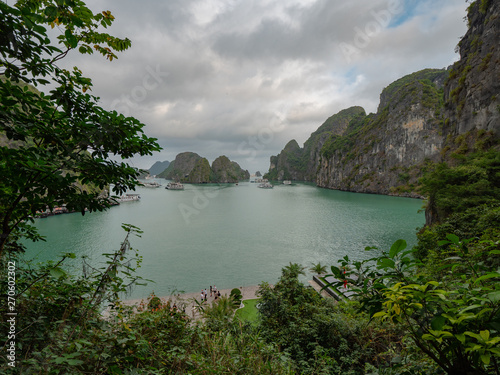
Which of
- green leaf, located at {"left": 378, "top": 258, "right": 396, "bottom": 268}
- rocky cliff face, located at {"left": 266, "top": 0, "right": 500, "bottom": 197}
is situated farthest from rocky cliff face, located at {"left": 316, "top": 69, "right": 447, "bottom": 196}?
green leaf, located at {"left": 378, "top": 258, "right": 396, "bottom": 268}

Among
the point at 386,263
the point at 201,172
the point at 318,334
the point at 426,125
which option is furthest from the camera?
the point at 201,172

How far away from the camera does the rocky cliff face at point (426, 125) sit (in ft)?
88.3

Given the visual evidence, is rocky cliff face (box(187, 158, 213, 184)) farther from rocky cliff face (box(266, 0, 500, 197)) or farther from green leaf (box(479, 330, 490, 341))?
green leaf (box(479, 330, 490, 341))

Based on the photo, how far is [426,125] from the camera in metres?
80.1

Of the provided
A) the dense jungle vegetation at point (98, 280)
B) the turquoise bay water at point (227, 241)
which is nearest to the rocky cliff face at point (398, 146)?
the turquoise bay water at point (227, 241)

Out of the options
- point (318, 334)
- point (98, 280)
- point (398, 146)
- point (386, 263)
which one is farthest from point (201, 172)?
point (386, 263)

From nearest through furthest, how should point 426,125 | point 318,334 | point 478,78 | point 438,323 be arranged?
1. point 438,323
2. point 318,334
3. point 478,78
4. point 426,125

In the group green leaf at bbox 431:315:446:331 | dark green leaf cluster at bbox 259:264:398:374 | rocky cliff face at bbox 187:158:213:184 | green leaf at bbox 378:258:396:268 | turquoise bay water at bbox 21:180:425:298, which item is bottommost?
turquoise bay water at bbox 21:180:425:298

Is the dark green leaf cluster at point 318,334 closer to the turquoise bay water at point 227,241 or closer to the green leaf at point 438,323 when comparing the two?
the green leaf at point 438,323

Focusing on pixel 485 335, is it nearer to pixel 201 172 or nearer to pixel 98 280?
pixel 98 280

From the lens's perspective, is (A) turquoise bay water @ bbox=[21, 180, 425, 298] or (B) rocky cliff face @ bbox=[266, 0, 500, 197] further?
(B) rocky cliff face @ bbox=[266, 0, 500, 197]

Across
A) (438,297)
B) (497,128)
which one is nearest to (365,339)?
(438,297)

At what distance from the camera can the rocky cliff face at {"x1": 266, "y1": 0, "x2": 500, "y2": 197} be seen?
2692cm

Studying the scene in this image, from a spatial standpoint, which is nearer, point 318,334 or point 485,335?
point 485,335
